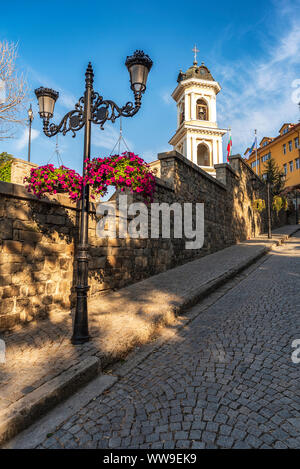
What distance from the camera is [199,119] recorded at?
95.2ft

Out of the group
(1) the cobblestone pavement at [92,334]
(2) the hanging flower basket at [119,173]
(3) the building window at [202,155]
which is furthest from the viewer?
(3) the building window at [202,155]

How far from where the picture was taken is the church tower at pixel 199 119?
27844 mm

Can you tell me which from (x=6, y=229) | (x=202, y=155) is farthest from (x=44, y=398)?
(x=202, y=155)

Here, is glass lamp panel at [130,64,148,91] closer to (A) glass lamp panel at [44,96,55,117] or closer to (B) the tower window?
(A) glass lamp panel at [44,96,55,117]

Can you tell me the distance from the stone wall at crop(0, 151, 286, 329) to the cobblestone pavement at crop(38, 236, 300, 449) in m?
2.15

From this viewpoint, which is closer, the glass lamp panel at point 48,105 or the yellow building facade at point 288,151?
the glass lamp panel at point 48,105

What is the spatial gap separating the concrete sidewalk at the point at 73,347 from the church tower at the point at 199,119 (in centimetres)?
2395

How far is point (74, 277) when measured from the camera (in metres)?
5.07

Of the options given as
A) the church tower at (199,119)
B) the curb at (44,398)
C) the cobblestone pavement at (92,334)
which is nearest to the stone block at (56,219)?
the cobblestone pavement at (92,334)

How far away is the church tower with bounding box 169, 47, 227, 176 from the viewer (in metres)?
27.8

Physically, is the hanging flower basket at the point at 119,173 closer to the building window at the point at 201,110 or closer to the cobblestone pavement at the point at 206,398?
the cobblestone pavement at the point at 206,398
